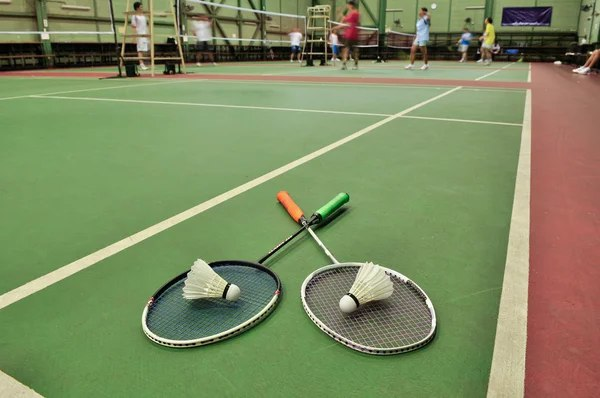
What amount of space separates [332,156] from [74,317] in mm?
2320

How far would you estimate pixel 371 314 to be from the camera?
144 cm

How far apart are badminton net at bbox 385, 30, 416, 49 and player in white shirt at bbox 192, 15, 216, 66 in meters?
12.5

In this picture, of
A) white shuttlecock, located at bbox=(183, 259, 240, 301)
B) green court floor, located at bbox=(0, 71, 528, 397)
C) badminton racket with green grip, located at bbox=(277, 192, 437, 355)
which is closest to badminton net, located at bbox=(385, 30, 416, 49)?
green court floor, located at bbox=(0, 71, 528, 397)

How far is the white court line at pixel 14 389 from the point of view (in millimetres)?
1118

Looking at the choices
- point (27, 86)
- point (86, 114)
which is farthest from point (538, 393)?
point (27, 86)

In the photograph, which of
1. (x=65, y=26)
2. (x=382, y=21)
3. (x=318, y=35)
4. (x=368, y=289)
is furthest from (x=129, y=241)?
(x=318, y=35)

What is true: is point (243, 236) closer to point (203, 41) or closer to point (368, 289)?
point (368, 289)

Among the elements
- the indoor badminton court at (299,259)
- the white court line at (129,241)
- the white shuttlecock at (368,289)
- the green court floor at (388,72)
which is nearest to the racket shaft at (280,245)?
the indoor badminton court at (299,259)

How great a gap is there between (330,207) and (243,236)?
0.44 metres

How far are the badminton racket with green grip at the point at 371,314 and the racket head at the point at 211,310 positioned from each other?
5.9 inches

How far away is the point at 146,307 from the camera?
4.71 feet

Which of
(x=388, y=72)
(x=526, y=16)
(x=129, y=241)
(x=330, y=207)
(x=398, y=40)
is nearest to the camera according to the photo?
(x=129, y=241)

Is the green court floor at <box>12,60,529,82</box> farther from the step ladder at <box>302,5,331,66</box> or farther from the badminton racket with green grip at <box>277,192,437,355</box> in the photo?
the badminton racket with green grip at <box>277,192,437,355</box>

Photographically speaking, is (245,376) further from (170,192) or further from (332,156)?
(332,156)
